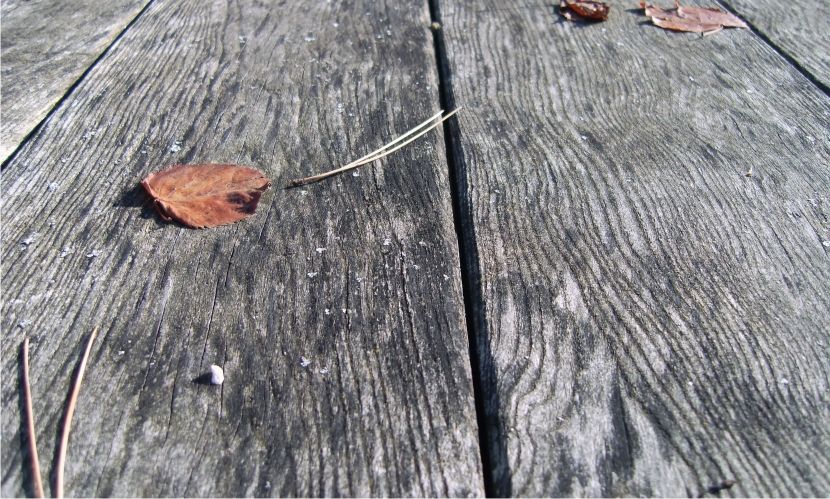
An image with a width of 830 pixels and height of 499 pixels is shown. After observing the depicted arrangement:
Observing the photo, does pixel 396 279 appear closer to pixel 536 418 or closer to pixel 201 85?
pixel 536 418

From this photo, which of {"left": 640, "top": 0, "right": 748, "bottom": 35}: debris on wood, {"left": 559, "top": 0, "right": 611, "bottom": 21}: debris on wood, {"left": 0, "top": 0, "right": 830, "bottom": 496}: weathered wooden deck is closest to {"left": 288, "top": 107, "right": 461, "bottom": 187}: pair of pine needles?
{"left": 0, "top": 0, "right": 830, "bottom": 496}: weathered wooden deck

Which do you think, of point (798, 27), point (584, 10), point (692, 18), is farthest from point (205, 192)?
point (798, 27)

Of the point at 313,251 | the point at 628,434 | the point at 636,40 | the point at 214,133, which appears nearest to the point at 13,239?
the point at 214,133

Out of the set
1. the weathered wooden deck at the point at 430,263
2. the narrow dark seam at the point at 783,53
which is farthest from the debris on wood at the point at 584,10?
the narrow dark seam at the point at 783,53

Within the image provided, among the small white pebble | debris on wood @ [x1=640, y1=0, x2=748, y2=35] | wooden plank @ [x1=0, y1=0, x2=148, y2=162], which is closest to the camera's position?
the small white pebble

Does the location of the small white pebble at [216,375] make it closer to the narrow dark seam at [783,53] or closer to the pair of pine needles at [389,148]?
the pair of pine needles at [389,148]

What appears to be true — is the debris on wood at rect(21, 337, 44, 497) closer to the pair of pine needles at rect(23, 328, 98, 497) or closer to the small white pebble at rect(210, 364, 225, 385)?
the pair of pine needles at rect(23, 328, 98, 497)

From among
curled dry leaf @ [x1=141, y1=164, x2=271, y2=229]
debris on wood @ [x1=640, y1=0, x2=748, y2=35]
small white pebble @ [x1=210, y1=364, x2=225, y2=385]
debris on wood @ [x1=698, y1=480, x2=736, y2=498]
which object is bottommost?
debris on wood @ [x1=698, y1=480, x2=736, y2=498]

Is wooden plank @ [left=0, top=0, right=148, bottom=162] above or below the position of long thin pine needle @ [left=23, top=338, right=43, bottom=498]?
above
